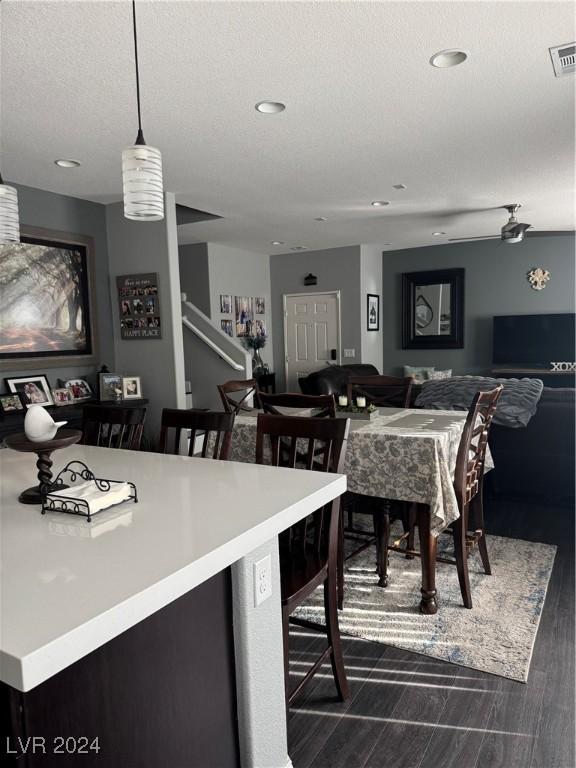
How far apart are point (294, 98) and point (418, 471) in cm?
207

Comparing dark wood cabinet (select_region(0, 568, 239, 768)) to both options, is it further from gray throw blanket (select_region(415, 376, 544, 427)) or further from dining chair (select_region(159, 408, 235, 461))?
gray throw blanket (select_region(415, 376, 544, 427))

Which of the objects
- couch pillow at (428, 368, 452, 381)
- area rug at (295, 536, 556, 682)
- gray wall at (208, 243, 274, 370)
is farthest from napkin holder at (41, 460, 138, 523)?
couch pillow at (428, 368, 452, 381)

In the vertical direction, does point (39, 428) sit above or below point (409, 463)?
above

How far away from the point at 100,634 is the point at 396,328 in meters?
8.66

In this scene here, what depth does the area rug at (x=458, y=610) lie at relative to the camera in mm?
2482

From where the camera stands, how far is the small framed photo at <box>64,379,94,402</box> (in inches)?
187

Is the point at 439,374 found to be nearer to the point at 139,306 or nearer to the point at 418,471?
the point at 139,306

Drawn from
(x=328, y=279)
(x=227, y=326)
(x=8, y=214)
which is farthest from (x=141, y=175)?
Answer: (x=328, y=279)

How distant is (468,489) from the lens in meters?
3.02

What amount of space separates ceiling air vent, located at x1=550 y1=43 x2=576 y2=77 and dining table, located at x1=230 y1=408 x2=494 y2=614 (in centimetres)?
186

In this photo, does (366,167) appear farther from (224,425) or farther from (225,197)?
(224,425)

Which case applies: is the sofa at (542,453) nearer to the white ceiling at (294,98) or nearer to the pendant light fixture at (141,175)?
the white ceiling at (294,98)

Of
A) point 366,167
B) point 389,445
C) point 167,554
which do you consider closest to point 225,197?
point 366,167

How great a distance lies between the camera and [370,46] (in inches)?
95.0
